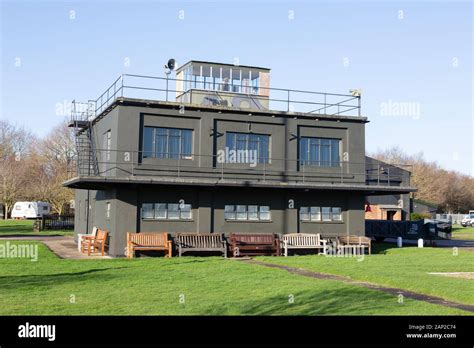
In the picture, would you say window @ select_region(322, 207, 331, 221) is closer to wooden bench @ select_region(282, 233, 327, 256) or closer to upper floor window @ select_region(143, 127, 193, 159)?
wooden bench @ select_region(282, 233, 327, 256)

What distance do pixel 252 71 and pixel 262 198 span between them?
6603 millimetres

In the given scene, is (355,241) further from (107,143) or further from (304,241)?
(107,143)

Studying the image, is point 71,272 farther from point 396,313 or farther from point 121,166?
point 396,313

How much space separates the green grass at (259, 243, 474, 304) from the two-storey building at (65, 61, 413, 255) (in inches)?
127

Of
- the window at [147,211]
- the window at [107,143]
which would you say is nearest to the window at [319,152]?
the window at [147,211]

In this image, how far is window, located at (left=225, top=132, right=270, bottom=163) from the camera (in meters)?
26.8

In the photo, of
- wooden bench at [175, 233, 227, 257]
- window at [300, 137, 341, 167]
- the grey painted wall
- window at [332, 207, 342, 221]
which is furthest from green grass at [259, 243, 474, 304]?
window at [300, 137, 341, 167]

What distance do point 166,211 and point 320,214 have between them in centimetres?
761

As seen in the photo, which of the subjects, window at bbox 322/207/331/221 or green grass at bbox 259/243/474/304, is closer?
green grass at bbox 259/243/474/304

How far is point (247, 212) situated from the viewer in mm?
26734

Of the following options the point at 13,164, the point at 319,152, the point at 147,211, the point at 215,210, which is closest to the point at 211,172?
the point at 215,210

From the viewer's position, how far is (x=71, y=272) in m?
17.6

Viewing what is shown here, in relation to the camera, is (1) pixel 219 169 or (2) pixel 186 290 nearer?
(2) pixel 186 290
